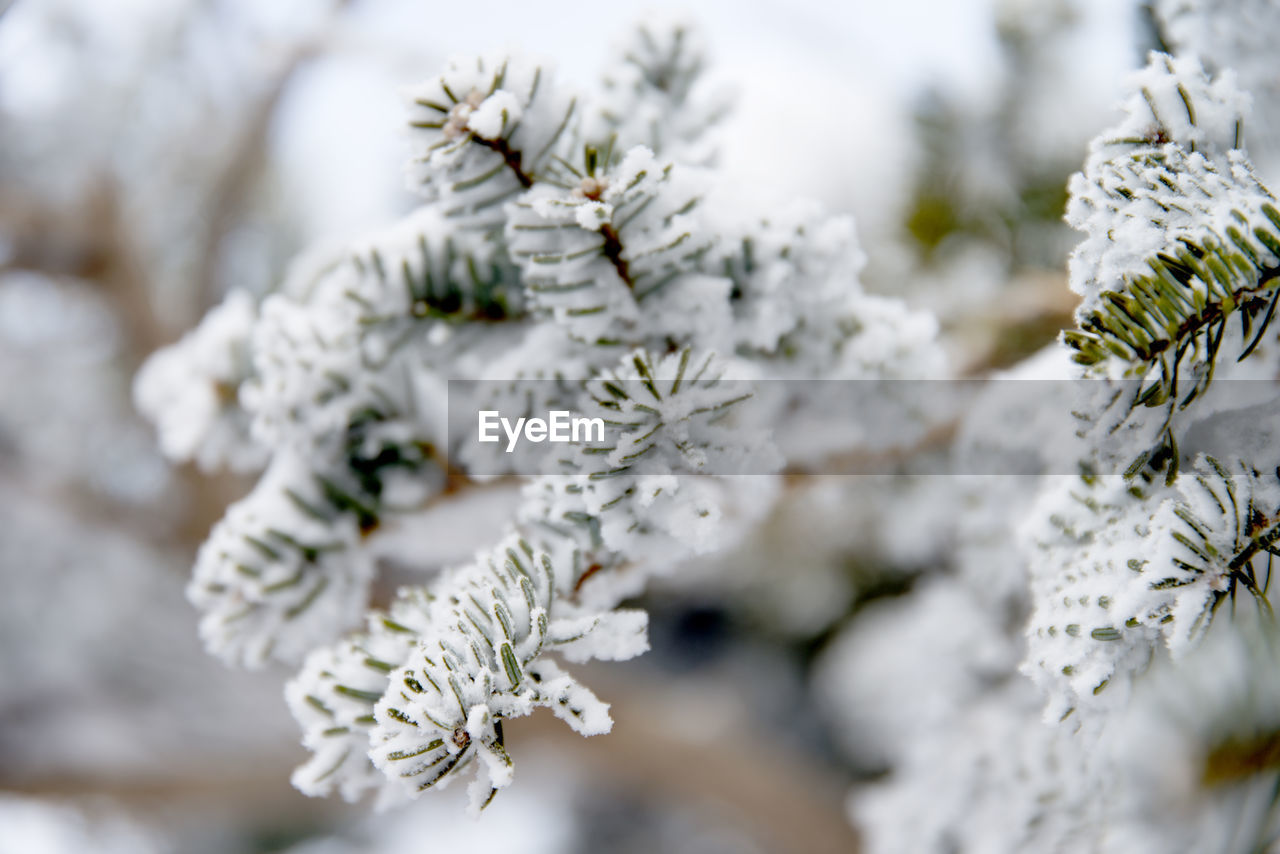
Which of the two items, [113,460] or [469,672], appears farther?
[113,460]

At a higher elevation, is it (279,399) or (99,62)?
(99,62)

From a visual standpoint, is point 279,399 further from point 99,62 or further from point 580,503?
point 99,62

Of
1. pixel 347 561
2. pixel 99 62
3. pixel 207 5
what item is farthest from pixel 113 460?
pixel 347 561

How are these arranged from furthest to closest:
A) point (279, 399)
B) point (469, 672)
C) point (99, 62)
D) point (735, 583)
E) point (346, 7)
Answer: point (99, 62), point (735, 583), point (346, 7), point (279, 399), point (469, 672)

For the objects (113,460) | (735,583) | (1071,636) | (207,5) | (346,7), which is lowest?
(735,583)

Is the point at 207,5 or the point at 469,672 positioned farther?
the point at 207,5

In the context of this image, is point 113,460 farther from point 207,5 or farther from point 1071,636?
point 1071,636

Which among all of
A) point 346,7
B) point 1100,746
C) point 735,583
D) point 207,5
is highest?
point 207,5

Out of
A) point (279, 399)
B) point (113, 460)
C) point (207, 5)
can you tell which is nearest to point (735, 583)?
point (279, 399)

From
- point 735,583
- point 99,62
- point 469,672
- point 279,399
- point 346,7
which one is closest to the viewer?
point 469,672
